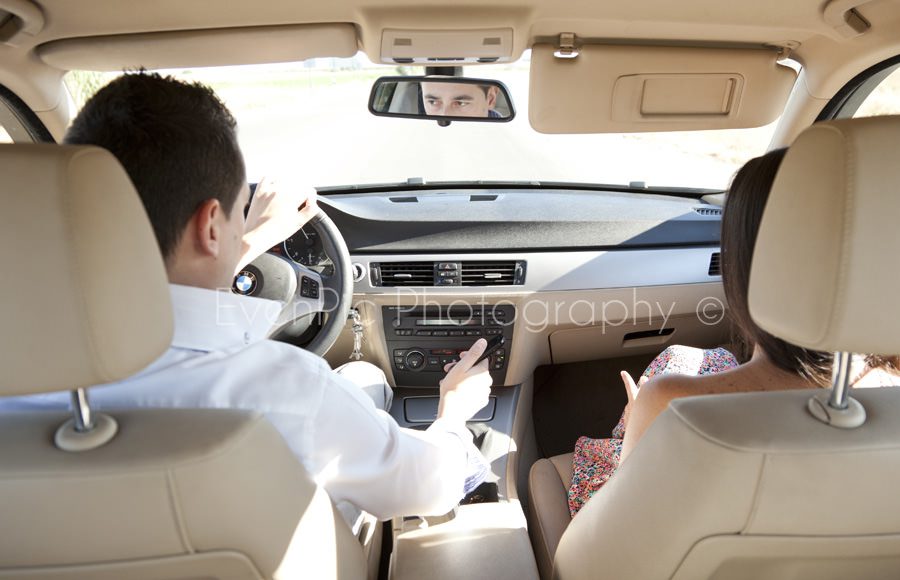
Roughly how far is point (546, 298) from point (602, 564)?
69.9 inches

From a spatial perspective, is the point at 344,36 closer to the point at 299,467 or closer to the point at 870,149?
the point at 299,467

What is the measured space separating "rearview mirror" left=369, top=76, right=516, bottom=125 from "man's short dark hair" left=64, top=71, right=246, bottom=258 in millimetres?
1453

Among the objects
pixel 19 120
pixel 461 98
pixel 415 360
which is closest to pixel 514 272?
pixel 415 360

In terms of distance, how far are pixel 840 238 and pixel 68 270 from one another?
3.68 ft

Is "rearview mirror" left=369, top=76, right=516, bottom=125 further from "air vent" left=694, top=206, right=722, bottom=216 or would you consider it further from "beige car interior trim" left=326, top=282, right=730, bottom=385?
"air vent" left=694, top=206, right=722, bottom=216

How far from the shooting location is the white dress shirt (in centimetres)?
133

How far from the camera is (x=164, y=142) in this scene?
139 centimetres

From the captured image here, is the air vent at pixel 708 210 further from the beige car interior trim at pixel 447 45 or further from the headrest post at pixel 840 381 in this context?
the headrest post at pixel 840 381

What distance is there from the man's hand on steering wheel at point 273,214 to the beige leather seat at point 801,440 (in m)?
1.41

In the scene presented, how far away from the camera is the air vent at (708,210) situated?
137 inches

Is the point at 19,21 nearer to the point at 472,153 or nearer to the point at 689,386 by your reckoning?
the point at 689,386

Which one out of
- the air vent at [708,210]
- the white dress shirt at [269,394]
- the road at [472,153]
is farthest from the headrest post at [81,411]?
the road at [472,153]

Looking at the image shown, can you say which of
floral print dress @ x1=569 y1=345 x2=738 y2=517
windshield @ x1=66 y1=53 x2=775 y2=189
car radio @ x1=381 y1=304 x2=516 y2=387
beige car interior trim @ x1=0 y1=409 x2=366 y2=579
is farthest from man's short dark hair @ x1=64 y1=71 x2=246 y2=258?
windshield @ x1=66 y1=53 x2=775 y2=189

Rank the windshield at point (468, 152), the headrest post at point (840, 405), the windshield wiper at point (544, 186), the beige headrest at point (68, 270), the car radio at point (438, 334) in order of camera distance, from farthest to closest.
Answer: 1. the windshield at point (468, 152)
2. the windshield wiper at point (544, 186)
3. the car radio at point (438, 334)
4. the headrest post at point (840, 405)
5. the beige headrest at point (68, 270)
